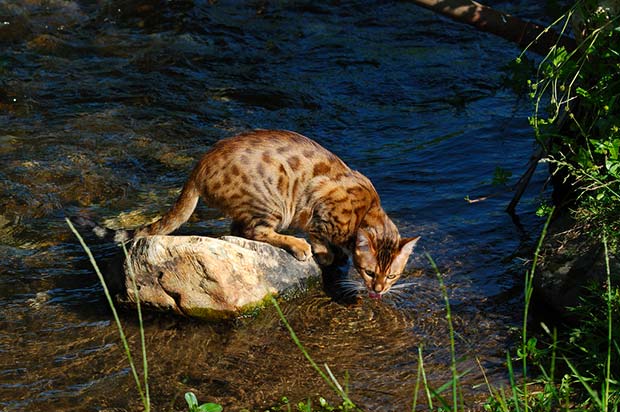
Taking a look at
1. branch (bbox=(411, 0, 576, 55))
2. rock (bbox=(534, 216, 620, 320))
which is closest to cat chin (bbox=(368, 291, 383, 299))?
rock (bbox=(534, 216, 620, 320))

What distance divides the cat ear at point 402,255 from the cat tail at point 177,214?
1449 mm

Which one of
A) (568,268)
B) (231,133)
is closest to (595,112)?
(568,268)

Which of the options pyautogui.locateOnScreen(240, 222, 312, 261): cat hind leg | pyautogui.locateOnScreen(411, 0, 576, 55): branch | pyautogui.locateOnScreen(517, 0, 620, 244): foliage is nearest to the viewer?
pyautogui.locateOnScreen(517, 0, 620, 244): foliage

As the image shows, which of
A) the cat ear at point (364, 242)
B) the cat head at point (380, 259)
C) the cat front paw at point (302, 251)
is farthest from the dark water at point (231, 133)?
the cat ear at point (364, 242)

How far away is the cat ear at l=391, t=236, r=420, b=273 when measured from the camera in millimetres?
5926

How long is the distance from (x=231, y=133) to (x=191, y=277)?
3.49 meters

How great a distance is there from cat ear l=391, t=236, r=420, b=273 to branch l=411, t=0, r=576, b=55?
6.72 ft

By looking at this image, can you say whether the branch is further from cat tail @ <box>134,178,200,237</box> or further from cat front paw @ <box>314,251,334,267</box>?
cat tail @ <box>134,178,200,237</box>

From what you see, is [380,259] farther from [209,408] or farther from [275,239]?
[209,408]

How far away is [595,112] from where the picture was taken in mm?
5727

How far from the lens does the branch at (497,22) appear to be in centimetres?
696

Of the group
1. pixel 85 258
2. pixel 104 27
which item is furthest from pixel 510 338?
Answer: pixel 104 27

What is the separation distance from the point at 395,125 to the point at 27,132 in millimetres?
3621

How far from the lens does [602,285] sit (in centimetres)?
520
